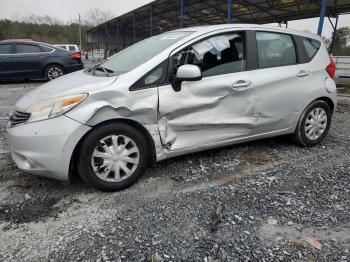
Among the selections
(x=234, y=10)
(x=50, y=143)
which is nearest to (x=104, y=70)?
(x=50, y=143)

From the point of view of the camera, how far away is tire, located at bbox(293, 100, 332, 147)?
377 centimetres

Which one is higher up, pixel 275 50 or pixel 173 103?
pixel 275 50

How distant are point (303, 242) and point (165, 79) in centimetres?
182

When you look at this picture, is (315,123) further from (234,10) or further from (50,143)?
(234,10)

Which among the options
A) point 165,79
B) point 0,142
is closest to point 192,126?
point 165,79

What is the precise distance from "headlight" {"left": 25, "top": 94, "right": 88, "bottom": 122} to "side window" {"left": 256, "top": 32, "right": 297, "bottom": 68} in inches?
82.0

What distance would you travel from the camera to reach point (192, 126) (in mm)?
3043

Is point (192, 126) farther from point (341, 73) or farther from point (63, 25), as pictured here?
point (63, 25)

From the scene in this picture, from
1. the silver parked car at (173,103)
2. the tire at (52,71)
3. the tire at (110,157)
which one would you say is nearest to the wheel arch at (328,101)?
the silver parked car at (173,103)

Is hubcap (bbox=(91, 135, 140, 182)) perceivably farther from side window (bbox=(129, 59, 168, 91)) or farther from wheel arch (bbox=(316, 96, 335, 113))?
wheel arch (bbox=(316, 96, 335, 113))

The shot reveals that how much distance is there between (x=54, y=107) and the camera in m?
2.55

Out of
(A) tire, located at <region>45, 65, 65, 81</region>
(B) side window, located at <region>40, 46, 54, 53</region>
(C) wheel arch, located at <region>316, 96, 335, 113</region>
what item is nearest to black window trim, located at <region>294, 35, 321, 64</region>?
(C) wheel arch, located at <region>316, 96, 335, 113</region>

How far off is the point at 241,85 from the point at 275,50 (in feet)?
2.47

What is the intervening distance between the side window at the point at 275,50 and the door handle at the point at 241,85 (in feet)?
1.06
